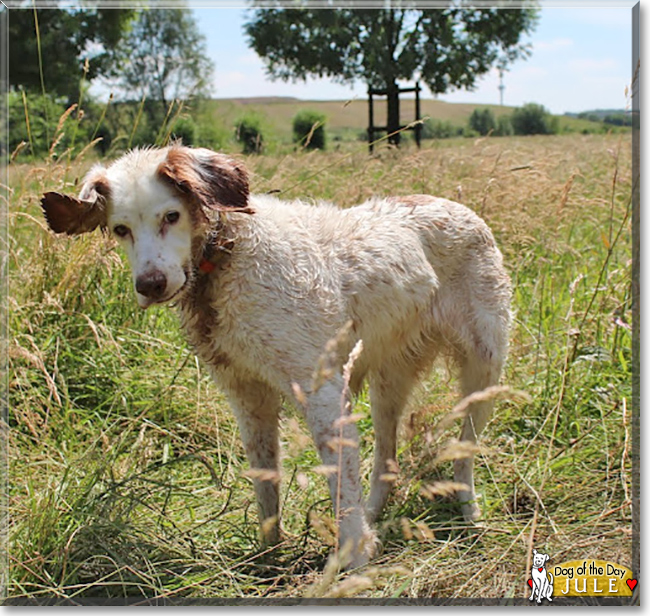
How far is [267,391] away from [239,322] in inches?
17.8

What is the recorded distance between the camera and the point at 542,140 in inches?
342

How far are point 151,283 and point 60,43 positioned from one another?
3017 millimetres

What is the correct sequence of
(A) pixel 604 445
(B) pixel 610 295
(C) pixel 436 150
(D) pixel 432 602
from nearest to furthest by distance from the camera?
(D) pixel 432 602
(A) pixel 604 445
(B) pixel 610 295
(C) pixel 436 150

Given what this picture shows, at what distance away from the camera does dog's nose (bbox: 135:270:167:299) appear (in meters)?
2.08

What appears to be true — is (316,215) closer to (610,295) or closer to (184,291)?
(184,291)

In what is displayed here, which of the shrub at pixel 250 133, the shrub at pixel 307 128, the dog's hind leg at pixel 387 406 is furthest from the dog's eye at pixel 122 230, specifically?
the shrub at pixel 307 128

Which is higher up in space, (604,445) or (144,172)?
(144,172)

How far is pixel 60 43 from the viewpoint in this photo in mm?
4375

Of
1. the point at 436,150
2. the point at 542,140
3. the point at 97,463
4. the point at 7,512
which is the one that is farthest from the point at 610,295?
the point at 542,140

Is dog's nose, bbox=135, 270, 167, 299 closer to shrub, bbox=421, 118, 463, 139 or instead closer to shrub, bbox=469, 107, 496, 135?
shrub, bbox=469, 107, 496, 135

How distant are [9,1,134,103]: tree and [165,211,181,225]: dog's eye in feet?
5.19

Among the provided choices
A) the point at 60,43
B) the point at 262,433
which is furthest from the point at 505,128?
the point at 262,433

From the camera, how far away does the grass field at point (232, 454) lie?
241 cm

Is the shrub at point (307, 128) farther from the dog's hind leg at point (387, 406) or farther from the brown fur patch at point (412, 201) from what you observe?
the dog's hind leg at point (387, 406)
